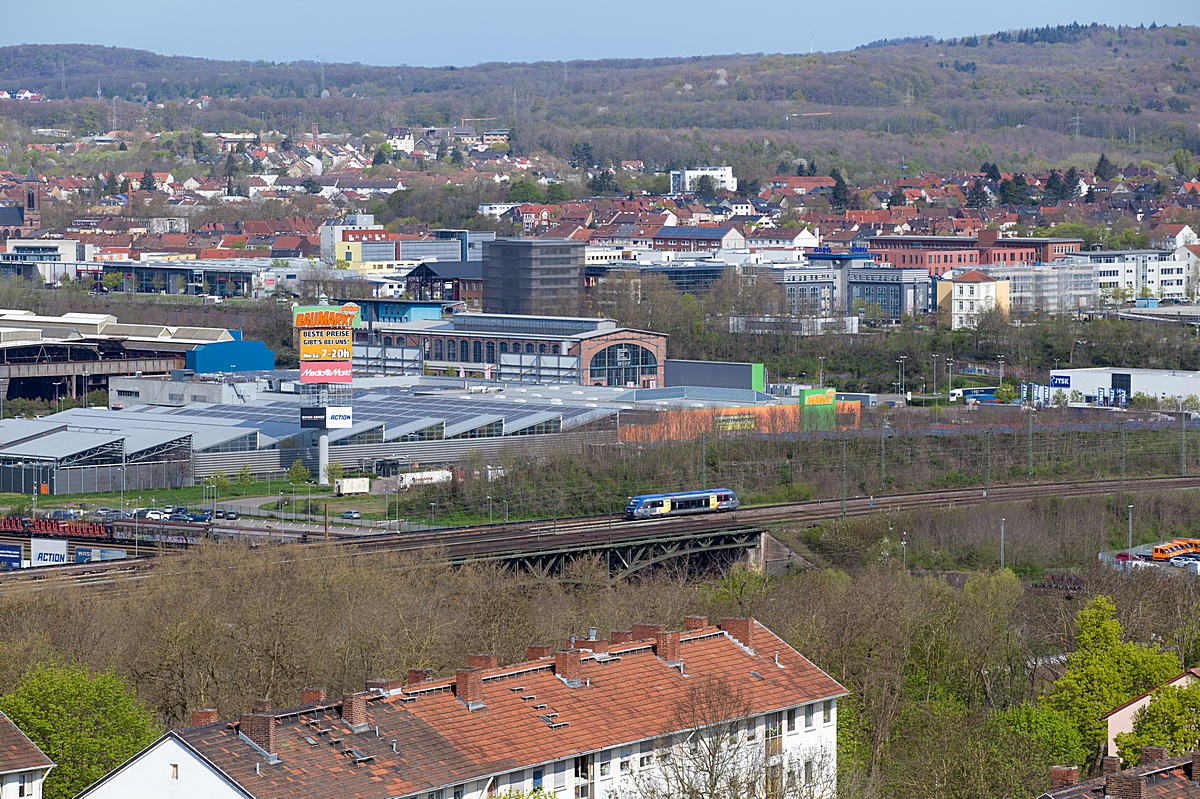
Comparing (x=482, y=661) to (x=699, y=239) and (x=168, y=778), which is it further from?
(x=699, y=239)

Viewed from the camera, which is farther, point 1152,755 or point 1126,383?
point 1126,383

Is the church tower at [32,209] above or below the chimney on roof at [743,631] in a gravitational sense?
above

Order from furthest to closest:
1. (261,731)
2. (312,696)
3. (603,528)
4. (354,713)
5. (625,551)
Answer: (603,528)
(625,551)
(312,696)
(354,713)
(261,731)

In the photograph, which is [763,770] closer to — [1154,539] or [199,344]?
[1154,539]

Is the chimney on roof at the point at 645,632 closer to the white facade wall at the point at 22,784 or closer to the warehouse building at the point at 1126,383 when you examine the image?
the white facade wall at the point at 22,784

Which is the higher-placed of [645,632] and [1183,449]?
[645,632]

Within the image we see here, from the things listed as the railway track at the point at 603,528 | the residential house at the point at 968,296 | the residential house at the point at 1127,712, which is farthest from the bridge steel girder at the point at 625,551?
the residential house at the point at 968,296

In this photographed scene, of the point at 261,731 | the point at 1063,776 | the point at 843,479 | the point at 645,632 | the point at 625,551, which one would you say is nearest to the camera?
the point at 261,731

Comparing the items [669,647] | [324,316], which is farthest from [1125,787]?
[324,316]
